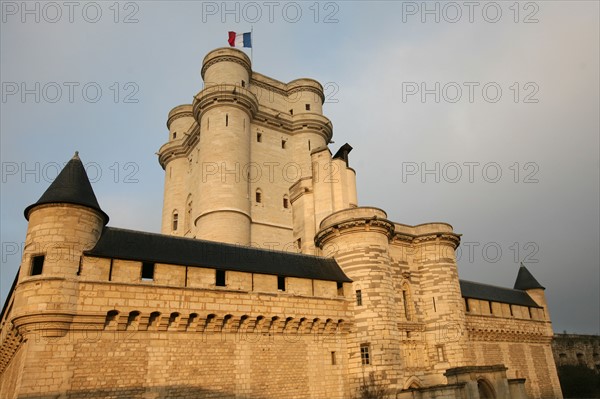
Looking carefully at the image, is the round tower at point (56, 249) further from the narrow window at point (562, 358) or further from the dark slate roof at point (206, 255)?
the narrow window at point (562, 358)

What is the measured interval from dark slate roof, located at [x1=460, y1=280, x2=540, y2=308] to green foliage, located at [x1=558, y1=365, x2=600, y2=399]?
40.5 feet

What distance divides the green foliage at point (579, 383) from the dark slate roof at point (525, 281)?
12.0m

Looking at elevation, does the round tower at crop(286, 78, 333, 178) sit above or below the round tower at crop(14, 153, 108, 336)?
above

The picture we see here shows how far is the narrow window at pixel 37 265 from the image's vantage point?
50.2 feet

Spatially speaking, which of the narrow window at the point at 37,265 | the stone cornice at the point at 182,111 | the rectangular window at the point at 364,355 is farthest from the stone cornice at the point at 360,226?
the stone cornice at the point at 182,111

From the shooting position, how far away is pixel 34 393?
13578 mm

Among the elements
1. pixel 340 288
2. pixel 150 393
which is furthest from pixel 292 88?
pixel 150 393

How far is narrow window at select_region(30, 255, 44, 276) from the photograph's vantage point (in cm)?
1529

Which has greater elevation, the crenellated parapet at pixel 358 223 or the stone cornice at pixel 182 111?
the stone cornice at pixel 182 111

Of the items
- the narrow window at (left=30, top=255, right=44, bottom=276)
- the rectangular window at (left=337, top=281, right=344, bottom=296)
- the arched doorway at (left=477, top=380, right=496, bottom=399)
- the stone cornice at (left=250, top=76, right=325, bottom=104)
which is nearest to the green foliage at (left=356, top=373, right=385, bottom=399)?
the rectangular window at (left=337, top=281, right=344, bottom=296)

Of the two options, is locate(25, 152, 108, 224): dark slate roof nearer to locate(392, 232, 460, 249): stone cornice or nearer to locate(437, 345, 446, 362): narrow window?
locate(392, 232, 460, 249): stone cornice

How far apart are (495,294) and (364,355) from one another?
15.6 m

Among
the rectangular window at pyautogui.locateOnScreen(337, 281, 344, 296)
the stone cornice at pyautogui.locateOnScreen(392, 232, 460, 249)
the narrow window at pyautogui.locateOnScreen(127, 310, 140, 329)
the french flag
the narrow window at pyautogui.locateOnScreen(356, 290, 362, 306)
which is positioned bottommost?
the narrow window at pyautogui.locateOnScreen(127, 310, 140, 329)

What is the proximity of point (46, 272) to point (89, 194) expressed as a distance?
330 centimetres
